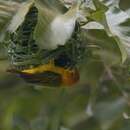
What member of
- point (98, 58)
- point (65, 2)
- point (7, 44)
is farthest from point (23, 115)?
point (65, 2)

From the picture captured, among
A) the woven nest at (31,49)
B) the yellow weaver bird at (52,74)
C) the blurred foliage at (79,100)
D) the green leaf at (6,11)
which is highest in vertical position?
the green leaf at (6,11)

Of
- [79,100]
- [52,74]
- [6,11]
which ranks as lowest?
[79,100]

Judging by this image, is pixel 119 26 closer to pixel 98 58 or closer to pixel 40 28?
pixel 40 28

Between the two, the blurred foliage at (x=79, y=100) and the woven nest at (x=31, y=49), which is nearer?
the woven nest at (x=31, y=49)

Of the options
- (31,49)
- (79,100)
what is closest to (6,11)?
(31,49)

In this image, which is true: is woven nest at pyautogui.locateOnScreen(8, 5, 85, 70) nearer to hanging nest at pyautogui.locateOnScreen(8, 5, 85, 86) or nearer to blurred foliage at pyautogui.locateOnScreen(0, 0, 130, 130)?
hanging nest at pyautogui.locateOnScreen(8, 5, 85, 86)

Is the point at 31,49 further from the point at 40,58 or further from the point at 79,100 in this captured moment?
the point at 79,100

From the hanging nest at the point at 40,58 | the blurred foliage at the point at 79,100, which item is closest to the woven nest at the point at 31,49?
the hanging nest at the point at 40,58

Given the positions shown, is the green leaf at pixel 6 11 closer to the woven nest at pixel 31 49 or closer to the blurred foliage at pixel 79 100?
the woven nest at pixel 31 49
